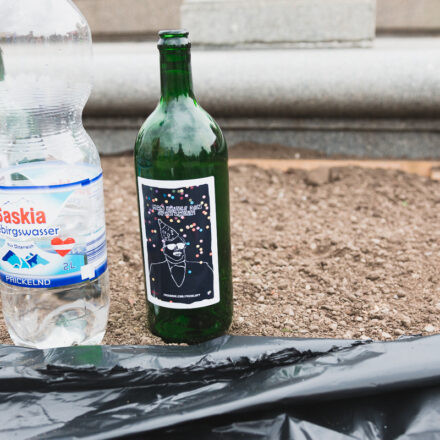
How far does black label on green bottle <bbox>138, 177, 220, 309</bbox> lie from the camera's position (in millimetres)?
1684

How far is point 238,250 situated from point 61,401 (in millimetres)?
1201

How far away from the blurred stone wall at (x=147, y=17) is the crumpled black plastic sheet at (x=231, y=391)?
5325 mm

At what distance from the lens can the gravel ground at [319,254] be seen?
200 centimetres

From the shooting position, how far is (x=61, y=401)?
4.84 ft

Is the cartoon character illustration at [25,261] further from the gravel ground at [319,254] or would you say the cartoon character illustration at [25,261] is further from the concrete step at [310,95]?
the concrete step at [310,95]

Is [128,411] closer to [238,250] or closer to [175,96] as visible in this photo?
[175,96]

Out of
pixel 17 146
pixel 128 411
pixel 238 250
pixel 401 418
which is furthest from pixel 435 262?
pixel 17 146

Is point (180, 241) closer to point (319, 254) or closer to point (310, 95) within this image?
point (319, 254)

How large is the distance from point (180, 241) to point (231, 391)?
0.46 meters

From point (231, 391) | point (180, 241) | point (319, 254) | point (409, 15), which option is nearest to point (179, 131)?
point (180, 241)

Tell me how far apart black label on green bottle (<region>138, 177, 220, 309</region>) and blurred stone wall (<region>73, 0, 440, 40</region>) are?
16.4 feet

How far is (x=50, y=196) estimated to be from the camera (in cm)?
163

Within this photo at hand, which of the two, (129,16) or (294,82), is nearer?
(294,82)

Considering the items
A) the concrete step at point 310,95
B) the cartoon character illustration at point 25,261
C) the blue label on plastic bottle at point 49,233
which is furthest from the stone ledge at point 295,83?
the cartoon character illustration at point 25,261
